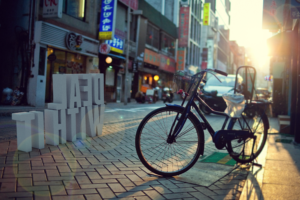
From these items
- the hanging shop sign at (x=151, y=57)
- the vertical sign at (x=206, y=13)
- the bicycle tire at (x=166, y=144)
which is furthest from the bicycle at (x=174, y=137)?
the vertical sign at (x=206, y=13)

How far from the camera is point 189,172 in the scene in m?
3.55

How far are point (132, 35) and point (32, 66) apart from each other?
1312 centimetres

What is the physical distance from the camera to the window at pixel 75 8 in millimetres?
16203

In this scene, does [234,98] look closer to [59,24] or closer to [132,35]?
[59,24]

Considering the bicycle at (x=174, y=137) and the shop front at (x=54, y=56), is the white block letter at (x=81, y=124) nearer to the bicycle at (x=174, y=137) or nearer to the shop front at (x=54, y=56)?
the bicycle at (x=174, y=137)

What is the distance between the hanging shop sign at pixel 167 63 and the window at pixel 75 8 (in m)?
15.0

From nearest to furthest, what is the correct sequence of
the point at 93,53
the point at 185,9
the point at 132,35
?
the point at 93,53
the point at 132,35
the point at 185,9

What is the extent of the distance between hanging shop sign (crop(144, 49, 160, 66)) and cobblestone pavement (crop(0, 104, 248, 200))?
2391cm

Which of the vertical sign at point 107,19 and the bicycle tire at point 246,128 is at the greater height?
the vertical sign at point 107,19

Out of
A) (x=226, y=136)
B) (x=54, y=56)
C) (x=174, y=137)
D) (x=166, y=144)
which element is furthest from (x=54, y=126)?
(x=54, y=56)

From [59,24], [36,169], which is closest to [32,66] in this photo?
[59,24]

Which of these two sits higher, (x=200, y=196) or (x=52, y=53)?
(x=52, y=53)

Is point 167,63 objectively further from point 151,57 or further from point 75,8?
point 75,8

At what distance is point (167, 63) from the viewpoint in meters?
34.2
